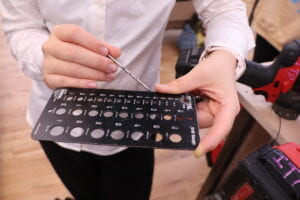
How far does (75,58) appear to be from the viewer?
1.07 feet

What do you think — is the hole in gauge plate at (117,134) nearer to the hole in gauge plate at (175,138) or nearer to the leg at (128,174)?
the hole in gauge plate at (175,138)

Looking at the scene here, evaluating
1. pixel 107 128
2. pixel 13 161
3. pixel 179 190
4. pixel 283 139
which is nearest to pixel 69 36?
pixel 107 128

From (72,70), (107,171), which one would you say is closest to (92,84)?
(72,70)

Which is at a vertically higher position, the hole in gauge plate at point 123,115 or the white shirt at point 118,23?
the white shirt at point 118,23

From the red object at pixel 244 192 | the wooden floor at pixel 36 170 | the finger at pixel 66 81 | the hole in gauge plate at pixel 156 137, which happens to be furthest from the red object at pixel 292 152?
the wooden floor at pixel 36 170

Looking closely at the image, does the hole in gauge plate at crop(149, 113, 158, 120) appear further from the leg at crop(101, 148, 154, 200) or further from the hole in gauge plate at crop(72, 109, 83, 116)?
the leg at crop(101, 148, 154, 200)

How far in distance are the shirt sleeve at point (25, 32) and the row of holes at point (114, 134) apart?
124mm

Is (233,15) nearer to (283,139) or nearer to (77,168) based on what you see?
(283,139)

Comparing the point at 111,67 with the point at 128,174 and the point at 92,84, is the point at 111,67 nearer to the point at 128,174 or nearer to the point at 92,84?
the point at 92,84

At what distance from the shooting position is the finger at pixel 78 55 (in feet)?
1.06

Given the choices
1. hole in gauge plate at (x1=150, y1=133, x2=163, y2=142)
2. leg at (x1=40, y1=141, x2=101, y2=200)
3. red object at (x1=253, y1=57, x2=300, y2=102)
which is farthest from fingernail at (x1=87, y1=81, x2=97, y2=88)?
red object at (x1=253, y1=57, x2=300, y2=102)

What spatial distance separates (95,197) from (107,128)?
18.0 inches

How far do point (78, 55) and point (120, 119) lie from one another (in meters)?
0.10

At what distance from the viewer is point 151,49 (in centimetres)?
48
